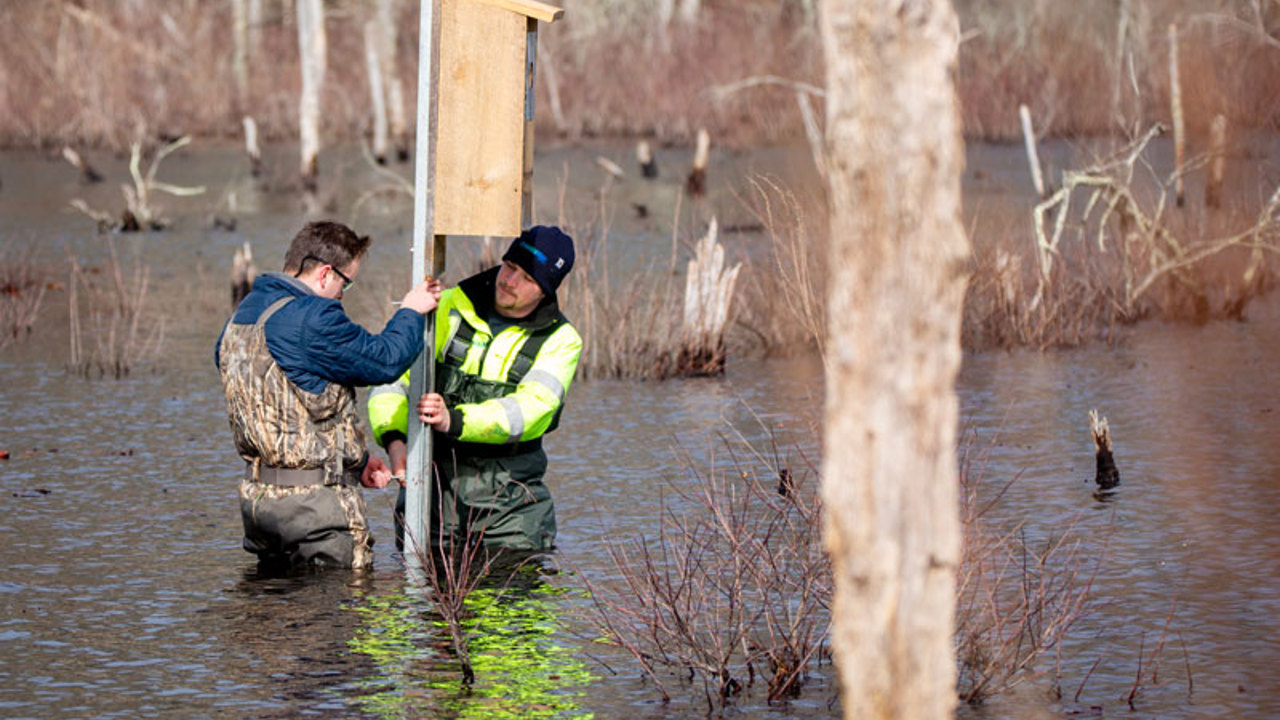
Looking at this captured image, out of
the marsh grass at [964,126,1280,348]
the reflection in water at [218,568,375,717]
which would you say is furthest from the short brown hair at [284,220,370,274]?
the marsh grass at [964,126,1280,348]

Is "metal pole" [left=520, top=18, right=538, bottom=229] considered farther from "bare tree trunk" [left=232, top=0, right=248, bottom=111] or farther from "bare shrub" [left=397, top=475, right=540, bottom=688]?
"bare tree trunk" [left=232, top=0, right=248, bottom=111]

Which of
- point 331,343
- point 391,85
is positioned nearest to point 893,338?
point 331,343

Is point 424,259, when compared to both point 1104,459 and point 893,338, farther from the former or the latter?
point 1104,459

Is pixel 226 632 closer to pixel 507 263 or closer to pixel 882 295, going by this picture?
pixel 507 263

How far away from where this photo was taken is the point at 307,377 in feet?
25.7

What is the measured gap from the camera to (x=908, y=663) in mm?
4641

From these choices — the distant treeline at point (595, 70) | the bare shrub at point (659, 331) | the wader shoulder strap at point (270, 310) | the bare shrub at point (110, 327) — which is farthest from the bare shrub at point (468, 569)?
the distant treeline at point (595, 70)

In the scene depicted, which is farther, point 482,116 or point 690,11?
point 690,11

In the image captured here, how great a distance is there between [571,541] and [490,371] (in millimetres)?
Answer: 1455

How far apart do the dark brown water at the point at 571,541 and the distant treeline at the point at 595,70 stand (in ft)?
59.2

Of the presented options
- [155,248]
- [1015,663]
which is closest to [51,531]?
[1015,663]

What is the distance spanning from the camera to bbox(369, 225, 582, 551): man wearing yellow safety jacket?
26.3 ft

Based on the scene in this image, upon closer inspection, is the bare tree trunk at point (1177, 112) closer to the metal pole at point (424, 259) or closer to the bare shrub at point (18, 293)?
the bare shrub at point (18, 293)

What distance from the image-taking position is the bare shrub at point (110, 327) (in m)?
15.2
